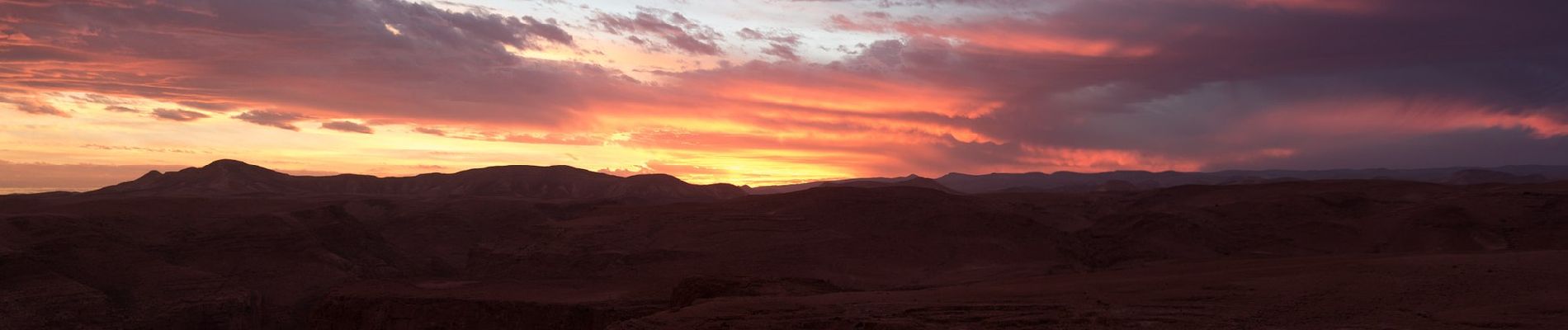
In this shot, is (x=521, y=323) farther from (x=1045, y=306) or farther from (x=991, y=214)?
(x=991, y=214)

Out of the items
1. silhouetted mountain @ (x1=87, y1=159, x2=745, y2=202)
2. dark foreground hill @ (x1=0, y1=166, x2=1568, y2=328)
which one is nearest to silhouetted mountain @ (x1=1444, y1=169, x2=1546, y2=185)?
dark foreground hill @ (x1=0, y1=166, x2=1568, y2=328)

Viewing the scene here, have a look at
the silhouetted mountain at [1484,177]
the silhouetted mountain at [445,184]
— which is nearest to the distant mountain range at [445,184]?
the silhouetted mountain at [445,184]

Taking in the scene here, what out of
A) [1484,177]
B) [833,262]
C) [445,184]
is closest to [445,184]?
[445,184]

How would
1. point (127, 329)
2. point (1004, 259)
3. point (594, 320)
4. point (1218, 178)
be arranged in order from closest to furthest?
1. point (594, 320)
2. point (127, 329)
3. point (1004, 259)
4. point (1218, 178)

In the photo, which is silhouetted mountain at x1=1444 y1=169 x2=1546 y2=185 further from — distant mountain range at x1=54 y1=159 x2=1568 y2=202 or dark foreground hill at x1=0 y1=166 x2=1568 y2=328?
dark foreground hill at x1=0 y1=166 x2=1568 y2=328

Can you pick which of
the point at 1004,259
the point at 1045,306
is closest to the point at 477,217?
the point at 1004,259

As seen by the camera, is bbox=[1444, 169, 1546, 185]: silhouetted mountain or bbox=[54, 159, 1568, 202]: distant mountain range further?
bbox=[1444, 169, 1546, 185]: silhouetted mountain
